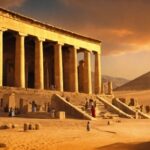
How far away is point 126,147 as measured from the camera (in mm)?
15695

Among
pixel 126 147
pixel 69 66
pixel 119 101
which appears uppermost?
pixel 69 66

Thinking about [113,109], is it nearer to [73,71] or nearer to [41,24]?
[73,71]

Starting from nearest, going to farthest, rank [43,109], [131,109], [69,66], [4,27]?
[43,109] < [4,27] < [131,109] < [69,66]

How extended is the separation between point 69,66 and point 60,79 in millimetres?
4315

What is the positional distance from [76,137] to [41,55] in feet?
66.9

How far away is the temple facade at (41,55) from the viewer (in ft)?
123

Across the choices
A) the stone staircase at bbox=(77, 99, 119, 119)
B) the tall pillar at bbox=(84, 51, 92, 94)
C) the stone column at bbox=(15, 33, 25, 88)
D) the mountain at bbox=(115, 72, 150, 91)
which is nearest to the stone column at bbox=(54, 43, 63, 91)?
the stone staircase at bbox=(77, 99, 119, 119)

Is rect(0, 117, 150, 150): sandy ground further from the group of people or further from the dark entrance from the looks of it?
the dark entrance

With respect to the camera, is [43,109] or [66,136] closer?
[66,136]

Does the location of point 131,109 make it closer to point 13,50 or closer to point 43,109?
point 43,109

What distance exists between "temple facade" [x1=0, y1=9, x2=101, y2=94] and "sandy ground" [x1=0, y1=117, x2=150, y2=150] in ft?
35.8

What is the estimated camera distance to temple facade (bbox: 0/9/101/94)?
37438 mm

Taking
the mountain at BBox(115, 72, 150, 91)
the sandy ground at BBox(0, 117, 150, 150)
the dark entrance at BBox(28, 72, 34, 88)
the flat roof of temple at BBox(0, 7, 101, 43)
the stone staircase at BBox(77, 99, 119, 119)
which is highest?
the flat roof of temple at BBox(0, 7, 101, 43)

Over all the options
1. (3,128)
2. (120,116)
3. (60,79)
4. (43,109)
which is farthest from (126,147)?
(60,79)
